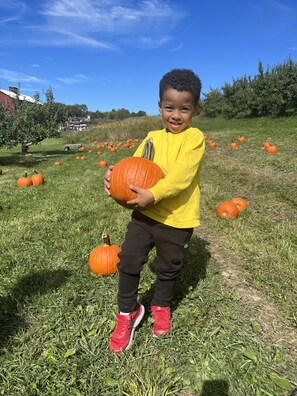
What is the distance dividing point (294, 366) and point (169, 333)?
1.04 meters

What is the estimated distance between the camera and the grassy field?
7.80ft

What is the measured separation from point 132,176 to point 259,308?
1891mm

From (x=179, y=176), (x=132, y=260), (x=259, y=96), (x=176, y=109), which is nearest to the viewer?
(x=179, y=176)

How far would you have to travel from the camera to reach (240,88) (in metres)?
41.9

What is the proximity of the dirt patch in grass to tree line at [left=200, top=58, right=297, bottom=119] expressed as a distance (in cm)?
3039

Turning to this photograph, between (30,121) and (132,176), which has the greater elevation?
(132,176)

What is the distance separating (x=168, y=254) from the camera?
2729 mm

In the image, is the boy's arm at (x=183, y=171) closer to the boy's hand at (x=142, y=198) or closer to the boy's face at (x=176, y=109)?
the boy's hand at (x=142, y=198)

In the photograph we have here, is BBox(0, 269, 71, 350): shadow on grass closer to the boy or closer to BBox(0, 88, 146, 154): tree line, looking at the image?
the boy

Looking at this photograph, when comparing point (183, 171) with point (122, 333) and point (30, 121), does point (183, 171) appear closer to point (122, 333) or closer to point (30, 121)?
point (122, 333)

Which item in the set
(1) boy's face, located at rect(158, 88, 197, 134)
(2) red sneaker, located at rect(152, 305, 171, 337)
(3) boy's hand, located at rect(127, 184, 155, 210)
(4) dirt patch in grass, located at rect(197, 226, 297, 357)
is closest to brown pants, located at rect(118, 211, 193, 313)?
(2) red sneaker, located at rect(152, 305, 171, 337)

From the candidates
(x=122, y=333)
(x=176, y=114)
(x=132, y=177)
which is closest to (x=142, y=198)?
(x=132, y=177)

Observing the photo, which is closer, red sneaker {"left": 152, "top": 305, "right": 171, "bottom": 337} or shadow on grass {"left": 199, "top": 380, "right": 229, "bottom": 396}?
shadow on grass {"left": 199, "top": 380, "right": 229, "bottom": 396}

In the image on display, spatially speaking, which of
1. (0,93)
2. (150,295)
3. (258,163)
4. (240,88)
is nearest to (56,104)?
(258,163)
